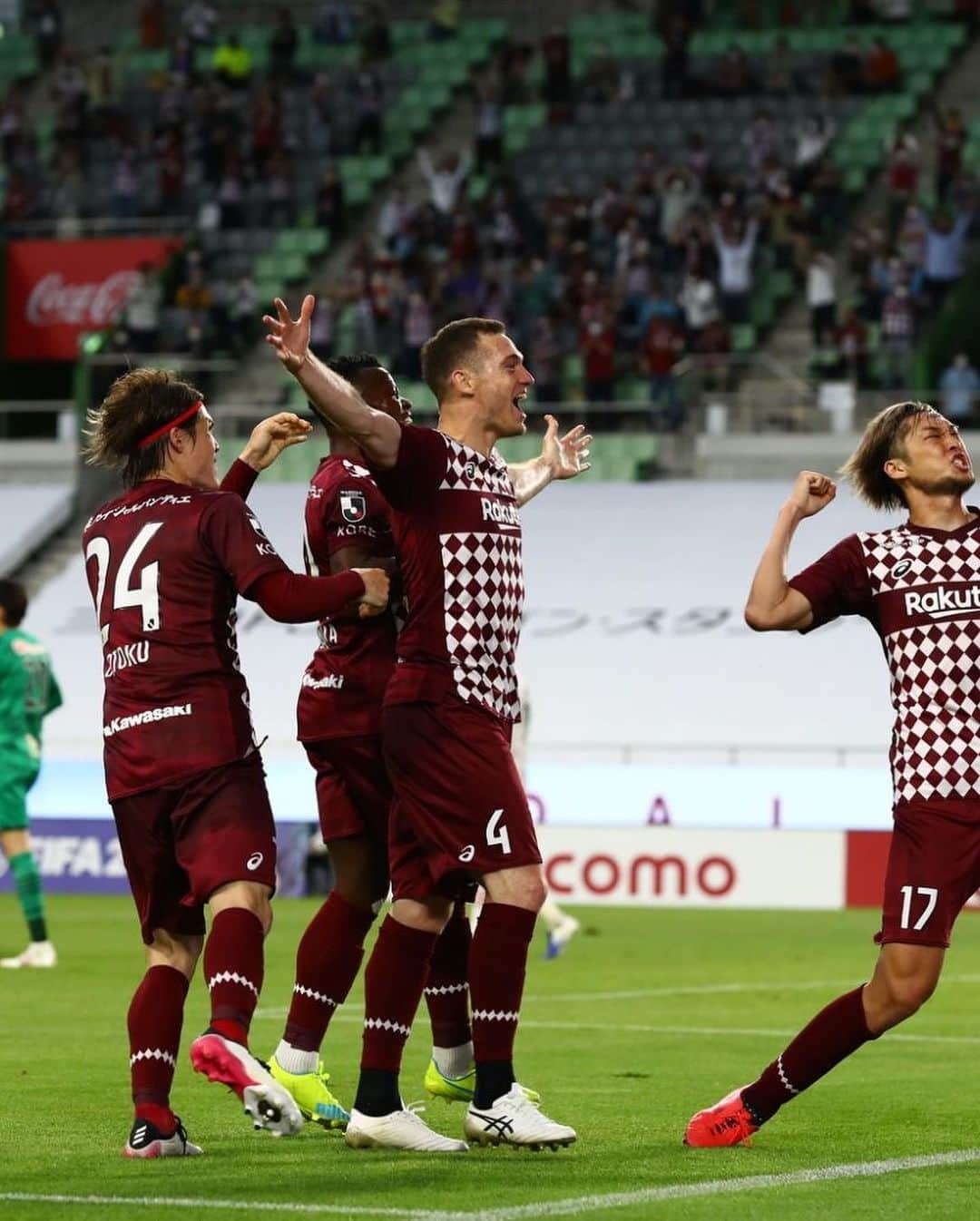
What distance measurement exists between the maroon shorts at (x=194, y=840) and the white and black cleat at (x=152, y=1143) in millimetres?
555

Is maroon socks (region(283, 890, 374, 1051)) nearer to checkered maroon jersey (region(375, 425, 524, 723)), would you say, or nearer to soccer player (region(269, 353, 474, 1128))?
soccer player (region(269, 353, 474, 1128))

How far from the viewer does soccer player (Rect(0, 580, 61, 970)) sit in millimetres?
15297

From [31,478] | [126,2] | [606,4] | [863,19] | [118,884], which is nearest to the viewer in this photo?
[118,884]

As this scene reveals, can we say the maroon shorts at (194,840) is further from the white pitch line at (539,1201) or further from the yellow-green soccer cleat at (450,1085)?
the yellow-green soccer cleat at (450,1085)

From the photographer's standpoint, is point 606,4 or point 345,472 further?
point 606,4

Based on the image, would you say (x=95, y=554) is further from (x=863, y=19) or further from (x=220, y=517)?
(x=863, y=19)

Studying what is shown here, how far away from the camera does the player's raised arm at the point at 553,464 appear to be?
8.94 m

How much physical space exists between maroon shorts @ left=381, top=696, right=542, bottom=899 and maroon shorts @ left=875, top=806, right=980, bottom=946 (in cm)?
105

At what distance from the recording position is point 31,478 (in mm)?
30938

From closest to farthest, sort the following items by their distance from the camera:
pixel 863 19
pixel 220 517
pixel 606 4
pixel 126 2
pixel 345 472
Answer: pixel 220 517 < pixel 345 472 < pixel 863 19 < pixel 606 4 < pixel 126 2

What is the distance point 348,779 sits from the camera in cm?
839

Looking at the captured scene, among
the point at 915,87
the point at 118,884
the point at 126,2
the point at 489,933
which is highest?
the point at 126,2

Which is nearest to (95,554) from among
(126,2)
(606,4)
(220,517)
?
(220,517)

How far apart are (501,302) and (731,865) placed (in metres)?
11.6
